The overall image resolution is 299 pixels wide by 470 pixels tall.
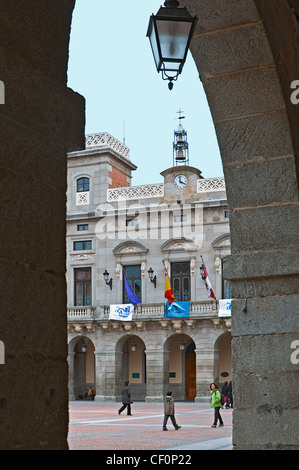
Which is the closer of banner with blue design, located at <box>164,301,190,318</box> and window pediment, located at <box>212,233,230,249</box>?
banner with blue design, located at <box>164,301,190,318</box>

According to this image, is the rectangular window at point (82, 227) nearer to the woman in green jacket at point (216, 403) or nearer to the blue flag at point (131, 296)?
the blue flag at point (131, 296)

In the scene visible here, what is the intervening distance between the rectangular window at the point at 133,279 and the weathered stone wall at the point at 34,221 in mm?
30642

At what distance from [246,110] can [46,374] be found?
9.96 ft

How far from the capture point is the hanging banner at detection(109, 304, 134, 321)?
1256 inches

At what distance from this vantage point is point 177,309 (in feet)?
101

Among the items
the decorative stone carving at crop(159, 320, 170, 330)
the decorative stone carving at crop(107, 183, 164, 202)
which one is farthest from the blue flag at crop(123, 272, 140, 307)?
the decorative stone carving at crop(107, 183, 164, 202)

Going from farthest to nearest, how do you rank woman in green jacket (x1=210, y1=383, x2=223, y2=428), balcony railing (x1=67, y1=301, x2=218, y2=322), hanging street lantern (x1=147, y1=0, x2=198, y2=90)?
balcony railing (x1=67, y1=301, x2=218, y2=322) → woman in green jacket (x1=210, y1=383, x2=223, y2=428) → hanging street lantern (x1=147, y1=0, x2=198, y2=90)

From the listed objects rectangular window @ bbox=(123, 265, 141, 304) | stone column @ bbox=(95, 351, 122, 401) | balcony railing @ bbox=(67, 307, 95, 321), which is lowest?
stone column @ bbox=(95, 351, 122, 401)

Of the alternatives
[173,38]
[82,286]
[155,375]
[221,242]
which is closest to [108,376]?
[155,375]

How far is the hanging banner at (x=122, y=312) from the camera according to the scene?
105 ft

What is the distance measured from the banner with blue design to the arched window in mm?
8043

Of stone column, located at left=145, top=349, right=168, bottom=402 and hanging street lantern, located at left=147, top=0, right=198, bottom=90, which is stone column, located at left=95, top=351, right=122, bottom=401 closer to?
stone column, located at left=145, top=349, right=168, bottom=402
